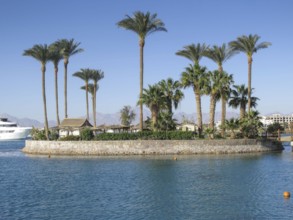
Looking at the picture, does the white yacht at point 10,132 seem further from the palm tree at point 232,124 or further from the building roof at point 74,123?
the palm tree at point 232,124

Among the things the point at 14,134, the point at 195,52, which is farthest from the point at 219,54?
the point at 14,134

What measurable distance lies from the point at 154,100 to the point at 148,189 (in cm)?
3316

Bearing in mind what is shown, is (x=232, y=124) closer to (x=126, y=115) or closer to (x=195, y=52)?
(x=195, y=52)

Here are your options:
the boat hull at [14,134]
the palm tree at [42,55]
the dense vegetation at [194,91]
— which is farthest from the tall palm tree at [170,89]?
the boat hull at [14,134]

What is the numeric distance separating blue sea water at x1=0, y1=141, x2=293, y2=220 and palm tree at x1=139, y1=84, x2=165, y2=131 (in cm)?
1460

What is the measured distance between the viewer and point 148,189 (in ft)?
101

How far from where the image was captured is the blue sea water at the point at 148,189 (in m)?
23.5

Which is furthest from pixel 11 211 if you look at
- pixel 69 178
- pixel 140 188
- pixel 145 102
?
pixel 145 102

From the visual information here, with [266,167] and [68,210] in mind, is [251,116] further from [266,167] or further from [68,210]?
[68,210]

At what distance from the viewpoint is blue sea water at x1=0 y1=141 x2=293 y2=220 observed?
23.5 meters

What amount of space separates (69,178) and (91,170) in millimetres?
5087

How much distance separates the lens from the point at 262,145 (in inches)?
2383

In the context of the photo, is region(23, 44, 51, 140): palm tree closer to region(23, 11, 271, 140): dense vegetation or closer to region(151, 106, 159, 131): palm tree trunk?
region(23, 11, 271, 140): dense vegetation

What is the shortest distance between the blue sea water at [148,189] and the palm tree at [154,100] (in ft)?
47.9
